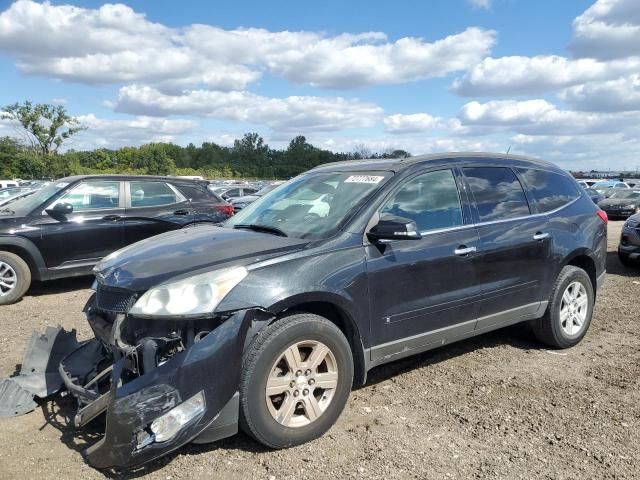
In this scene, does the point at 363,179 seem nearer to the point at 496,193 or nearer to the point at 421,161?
the point at 421,161

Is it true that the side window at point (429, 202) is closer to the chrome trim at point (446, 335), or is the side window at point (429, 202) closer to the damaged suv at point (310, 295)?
the damaged suv at point (310, 295)

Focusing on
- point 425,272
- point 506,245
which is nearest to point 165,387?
point 425,272

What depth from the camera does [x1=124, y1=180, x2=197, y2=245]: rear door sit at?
806 cm

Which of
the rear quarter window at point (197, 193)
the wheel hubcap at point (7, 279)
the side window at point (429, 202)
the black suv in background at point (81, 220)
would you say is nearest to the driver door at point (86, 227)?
the black suv in background at point (81, 220)

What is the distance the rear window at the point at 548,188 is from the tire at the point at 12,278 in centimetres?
624

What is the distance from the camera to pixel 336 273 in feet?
11.4

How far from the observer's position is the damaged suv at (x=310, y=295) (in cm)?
294

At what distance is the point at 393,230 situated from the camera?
3.57m

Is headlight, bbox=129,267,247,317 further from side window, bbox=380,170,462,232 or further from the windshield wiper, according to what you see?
side window, bbox=380,170,462,232

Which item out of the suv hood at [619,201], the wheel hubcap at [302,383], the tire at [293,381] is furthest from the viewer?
the suv hood at [619,201]

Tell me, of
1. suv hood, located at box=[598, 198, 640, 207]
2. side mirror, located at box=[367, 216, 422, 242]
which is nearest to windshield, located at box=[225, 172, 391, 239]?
side mirror, located at box=[367, 216, 422, 242]

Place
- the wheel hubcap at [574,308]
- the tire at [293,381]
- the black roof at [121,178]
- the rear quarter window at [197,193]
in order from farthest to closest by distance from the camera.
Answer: the rear quarter window at [197,193] < the black roof at [121,178] < the wheel hubcap at [574,308] < the tire at [293,381]

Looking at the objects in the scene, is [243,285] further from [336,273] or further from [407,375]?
[407,375]

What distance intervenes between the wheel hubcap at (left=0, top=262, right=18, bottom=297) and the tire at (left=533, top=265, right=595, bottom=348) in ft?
20.9
